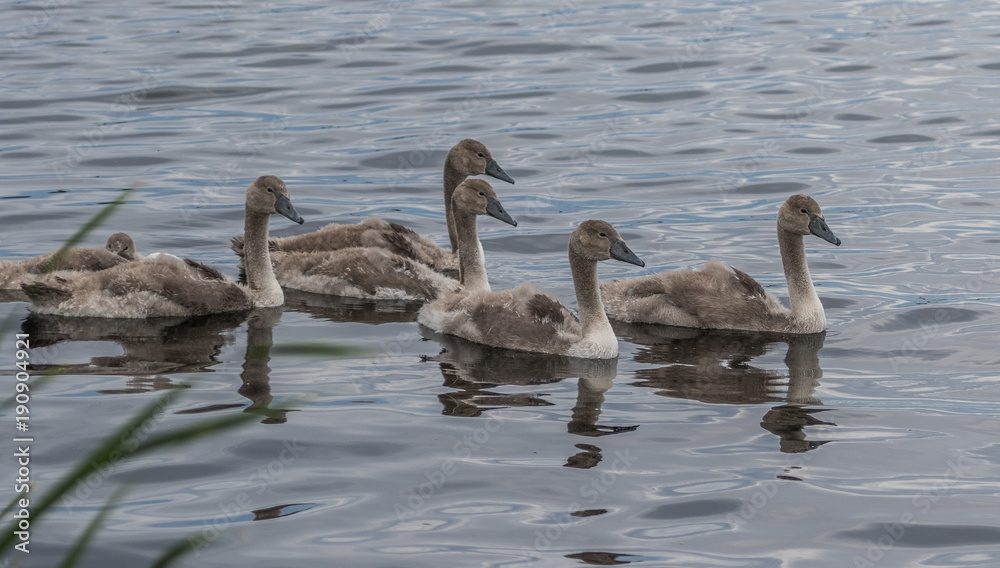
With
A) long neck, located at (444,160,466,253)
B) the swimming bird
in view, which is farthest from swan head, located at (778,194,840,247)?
the swimming bird

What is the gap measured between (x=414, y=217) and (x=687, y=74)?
11159 mm

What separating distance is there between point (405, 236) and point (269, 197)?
5.66ft

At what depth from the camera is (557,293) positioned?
1238 cm

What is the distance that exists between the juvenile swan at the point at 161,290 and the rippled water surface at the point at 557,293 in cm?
23

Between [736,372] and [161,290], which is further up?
[161,290]

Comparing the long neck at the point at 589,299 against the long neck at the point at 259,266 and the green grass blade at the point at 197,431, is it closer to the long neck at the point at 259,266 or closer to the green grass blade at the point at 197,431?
the long neck at the point at 259,266

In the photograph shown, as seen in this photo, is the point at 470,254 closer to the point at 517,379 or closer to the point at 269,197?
the point at 269,197

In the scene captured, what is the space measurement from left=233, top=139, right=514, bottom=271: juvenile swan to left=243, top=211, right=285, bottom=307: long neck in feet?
3.67

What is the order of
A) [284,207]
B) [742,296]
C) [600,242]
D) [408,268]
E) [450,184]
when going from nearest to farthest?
1. [600,242]
2. [742,296]
3. [284,207]
4. [408,268]
5. [450,184]

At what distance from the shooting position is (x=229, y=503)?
7242mm

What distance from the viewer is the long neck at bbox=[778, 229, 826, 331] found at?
11.0 metres

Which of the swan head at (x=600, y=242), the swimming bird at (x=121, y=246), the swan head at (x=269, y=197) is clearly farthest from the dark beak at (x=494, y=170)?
the swimming bird at (x=121, y=246)

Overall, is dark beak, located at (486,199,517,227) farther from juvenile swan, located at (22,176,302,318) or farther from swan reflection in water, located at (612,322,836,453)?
juvenile swan, located at (22,176,302,318)

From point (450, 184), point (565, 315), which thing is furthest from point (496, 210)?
point (565, 315)
